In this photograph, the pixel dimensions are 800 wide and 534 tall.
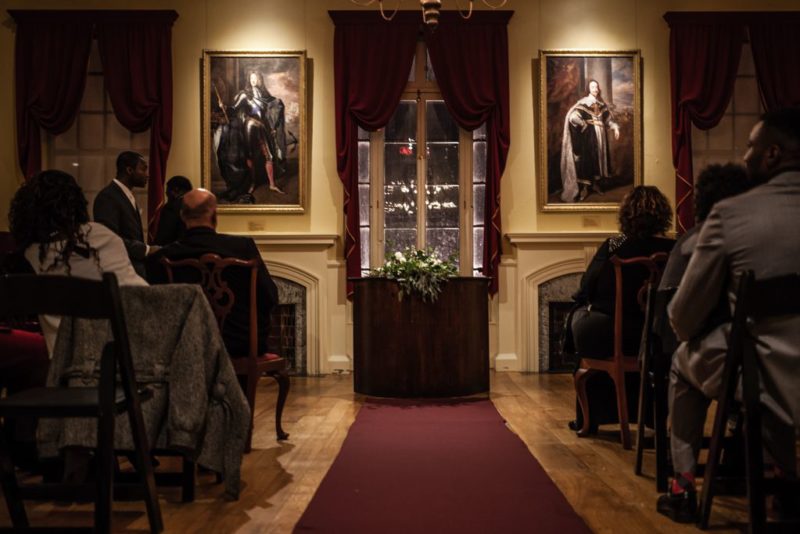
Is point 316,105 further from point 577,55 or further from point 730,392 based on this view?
point 730,392

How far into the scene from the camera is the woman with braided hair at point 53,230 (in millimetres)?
3250

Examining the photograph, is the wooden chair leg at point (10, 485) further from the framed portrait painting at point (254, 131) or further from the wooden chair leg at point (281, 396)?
the framed portrait painting at point (254, 131)

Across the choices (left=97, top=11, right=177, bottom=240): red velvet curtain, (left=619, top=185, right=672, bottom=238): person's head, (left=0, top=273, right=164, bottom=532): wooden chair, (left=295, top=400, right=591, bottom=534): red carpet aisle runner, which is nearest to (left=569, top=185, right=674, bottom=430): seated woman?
(left=619, top=185, right=672, bottom=238): person's head

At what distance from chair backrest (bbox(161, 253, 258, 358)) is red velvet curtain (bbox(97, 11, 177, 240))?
4.28m

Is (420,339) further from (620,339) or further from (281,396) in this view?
(620,339)

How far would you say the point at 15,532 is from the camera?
239 cm

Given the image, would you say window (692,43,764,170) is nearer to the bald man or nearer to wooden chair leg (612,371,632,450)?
wooden chair leg (612,371,632,450)

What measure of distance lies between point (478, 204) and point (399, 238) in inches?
33.7

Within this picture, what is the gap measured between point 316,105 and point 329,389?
9.85ft

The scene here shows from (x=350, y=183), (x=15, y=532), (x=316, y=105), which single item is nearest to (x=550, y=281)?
(x=350, y=183)

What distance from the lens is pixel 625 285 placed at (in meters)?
4.32

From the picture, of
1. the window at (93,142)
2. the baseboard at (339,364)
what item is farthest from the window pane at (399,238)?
the window at (93,142)

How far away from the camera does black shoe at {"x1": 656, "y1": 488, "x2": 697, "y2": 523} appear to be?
2.86 metres

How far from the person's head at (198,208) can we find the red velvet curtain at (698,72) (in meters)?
5.37
